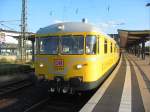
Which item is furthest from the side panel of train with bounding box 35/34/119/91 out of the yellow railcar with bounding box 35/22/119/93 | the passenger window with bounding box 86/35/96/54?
the passenger window with bounding box 86/35/96/54

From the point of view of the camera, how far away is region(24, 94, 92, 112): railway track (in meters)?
11.5

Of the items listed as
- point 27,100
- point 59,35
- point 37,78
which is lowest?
point 27,100

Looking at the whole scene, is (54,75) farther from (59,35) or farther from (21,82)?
(21,82)

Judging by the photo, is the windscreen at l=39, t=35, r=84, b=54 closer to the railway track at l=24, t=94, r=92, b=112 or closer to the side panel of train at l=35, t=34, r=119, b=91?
the side panel of train at l=35, t=34, r=119, b=91

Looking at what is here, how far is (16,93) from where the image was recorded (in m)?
14.8

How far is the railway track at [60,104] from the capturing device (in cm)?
1149

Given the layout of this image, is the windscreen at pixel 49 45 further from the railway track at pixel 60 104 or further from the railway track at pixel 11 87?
the railway track at pixel 11 87

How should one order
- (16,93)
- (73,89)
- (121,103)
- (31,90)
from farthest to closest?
(31,90) < (16,93) < (73,89) < (121,103)

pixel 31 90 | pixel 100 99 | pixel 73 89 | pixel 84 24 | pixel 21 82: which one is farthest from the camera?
pixel 21 82

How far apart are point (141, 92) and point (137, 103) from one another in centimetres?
240

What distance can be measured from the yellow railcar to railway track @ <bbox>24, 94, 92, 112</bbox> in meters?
0.63

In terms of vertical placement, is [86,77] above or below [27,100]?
above

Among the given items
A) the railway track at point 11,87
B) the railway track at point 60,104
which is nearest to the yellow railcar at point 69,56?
the railway track at point 60,104

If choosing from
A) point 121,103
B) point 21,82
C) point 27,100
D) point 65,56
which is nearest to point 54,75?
point 65,56
